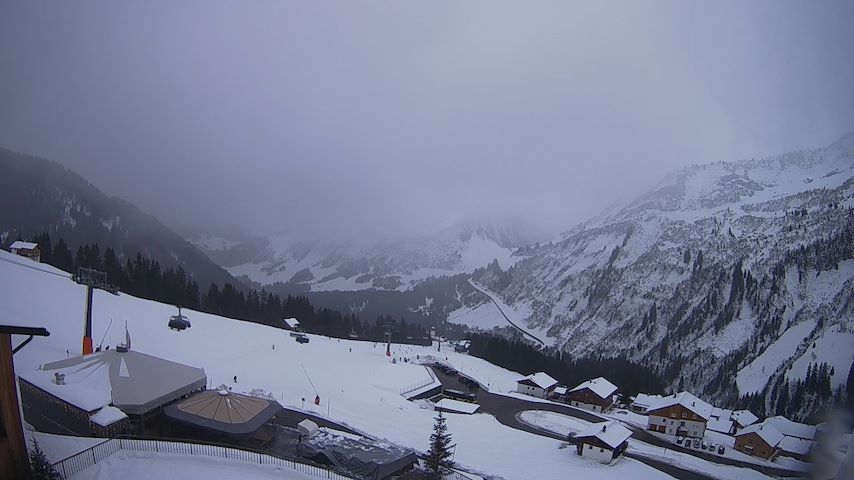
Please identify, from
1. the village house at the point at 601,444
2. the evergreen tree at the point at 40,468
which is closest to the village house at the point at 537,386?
the village house at the point at 601,444

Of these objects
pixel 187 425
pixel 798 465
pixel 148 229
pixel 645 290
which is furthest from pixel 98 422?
pixel 148 229

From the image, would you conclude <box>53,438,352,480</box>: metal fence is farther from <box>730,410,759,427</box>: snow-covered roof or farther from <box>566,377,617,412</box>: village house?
<box>730,410,759,427</box>: snow-covered roof

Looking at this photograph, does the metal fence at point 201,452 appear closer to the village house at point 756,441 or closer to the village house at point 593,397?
the village house at point 756,441

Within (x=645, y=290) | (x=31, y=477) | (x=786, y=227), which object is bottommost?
(x=31, y=477)

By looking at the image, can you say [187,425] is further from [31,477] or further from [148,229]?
[148,229]

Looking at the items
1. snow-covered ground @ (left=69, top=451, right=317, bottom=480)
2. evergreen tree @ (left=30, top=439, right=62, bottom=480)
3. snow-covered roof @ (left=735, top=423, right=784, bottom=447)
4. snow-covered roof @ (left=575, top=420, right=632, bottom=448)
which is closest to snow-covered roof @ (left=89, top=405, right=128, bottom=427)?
snow-covered ground @ (left=69, top=451, right=317, bottom=480)

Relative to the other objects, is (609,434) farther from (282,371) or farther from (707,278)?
(707,278)
